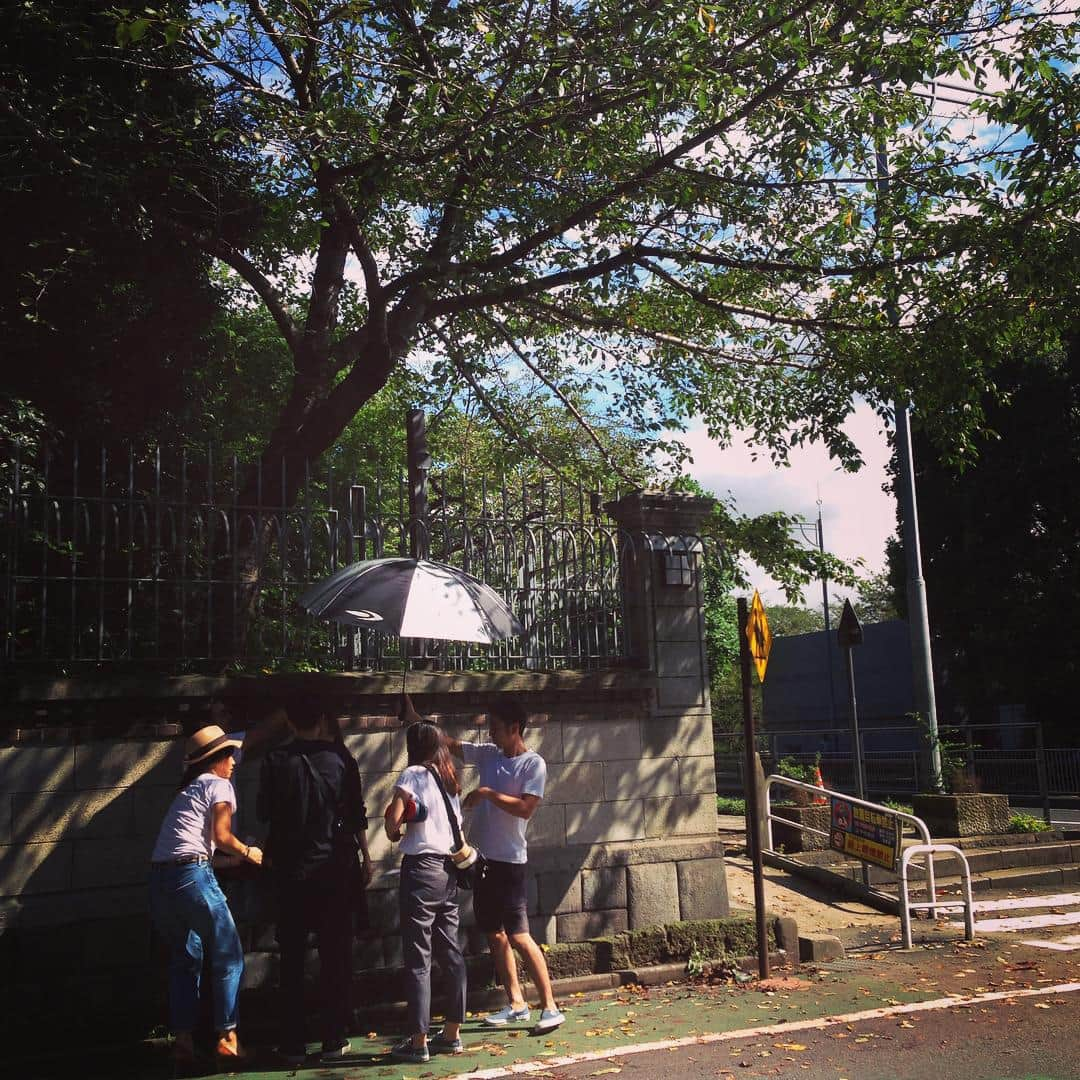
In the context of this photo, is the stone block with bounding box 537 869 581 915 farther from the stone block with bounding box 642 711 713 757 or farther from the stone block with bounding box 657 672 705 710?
the stone block with bounding box 657 672 705 710

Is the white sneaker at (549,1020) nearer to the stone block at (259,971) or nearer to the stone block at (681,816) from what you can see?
the stone block at (259,971)

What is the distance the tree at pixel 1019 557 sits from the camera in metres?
26.8

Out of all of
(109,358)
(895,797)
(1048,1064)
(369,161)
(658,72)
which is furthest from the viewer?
(895,797)

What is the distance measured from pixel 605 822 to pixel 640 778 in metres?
0.47

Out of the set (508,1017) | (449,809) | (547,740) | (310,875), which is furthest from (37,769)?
(547,740)

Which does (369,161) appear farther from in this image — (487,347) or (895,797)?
(895,797)

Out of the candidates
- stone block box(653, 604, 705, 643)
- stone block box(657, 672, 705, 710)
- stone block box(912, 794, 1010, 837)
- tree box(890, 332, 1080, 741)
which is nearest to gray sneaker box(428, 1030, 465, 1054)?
stone block box(657, 672, 705, 710)

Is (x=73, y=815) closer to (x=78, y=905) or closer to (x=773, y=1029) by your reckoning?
(x=78, y=905)

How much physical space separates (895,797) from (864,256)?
892 centimetres

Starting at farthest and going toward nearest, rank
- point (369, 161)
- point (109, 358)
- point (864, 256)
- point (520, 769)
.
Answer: point (109, 358) → point (864, 256) → point (369, 161) → point (520, 769)

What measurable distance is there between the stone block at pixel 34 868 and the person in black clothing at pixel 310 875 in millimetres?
1270

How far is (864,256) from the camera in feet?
34.8

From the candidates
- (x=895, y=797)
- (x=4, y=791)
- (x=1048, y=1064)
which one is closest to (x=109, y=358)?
(x=4, y=791)

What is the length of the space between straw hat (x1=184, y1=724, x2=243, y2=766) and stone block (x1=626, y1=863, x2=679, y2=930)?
3422 millimetres
